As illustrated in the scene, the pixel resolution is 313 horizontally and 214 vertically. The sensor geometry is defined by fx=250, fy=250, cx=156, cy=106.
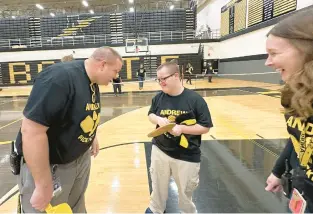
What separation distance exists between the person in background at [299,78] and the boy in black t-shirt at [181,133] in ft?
3.71

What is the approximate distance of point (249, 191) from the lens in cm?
319

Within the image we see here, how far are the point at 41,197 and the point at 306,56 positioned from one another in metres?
1.58

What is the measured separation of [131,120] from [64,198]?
19.4ft

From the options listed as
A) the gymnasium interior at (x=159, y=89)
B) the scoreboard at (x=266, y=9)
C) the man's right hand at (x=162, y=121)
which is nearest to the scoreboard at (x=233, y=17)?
the gymnasium interior at (x=159, y=89)

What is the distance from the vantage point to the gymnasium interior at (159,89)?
10.7ft

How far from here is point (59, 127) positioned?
157 centimetres

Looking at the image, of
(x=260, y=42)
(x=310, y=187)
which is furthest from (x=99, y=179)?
(x=260, y=42)

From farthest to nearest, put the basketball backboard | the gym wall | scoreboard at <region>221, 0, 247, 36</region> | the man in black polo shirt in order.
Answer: the gym wall, the basketball backboard, scoreboard at <region>221, 0, 247, 36</region>, the man in black polo shirt

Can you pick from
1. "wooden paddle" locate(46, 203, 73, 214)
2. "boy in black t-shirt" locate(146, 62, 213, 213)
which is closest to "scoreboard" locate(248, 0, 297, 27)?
"boy in black t-shirt" locate(146, 62, 213, 213)

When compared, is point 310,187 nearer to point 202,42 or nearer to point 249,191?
point 249,191

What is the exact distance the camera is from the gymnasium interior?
10.7 feet

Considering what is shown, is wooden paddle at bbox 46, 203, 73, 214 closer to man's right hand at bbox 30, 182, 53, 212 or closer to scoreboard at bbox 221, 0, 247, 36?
man's right hand at bbox 30, 182, 53, 212

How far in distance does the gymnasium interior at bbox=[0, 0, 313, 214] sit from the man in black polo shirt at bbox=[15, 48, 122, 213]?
0.79 m

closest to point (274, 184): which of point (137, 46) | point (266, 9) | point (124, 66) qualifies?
point (266, 9)
